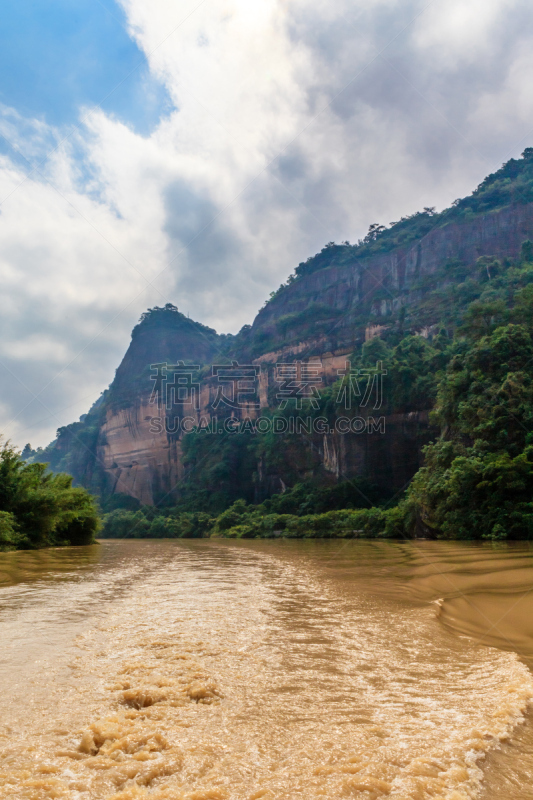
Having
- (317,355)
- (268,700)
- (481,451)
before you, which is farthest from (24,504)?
(317,355)

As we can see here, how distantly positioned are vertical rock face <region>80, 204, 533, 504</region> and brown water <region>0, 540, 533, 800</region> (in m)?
32.6

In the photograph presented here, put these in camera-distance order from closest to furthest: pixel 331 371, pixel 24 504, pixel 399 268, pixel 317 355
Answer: pixel 24 504
pixel 331 371
pixel 317 355
pixel 399 268

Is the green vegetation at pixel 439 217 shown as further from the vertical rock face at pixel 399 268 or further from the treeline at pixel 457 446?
the treeline at pixel 457 446

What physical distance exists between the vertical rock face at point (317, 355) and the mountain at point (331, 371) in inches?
6.7

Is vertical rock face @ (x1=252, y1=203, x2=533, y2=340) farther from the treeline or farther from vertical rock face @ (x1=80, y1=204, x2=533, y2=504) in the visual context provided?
the treeline

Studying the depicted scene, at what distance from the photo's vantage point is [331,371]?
52.8 meters

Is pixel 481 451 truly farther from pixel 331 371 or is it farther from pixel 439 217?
pixel 439 217

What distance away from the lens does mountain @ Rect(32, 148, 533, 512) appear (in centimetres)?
3709

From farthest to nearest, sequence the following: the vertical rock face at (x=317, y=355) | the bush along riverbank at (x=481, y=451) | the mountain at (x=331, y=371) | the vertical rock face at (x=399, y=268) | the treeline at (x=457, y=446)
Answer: the vertical rock face at (x=399, y=268) → the vertical rock face at (x=317, y=355) → the mountain at (x=331, y=371) → the treeline at (x=457, y=446) → the bush along riverbank at (x=481, y=451)

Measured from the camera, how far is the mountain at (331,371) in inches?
1460

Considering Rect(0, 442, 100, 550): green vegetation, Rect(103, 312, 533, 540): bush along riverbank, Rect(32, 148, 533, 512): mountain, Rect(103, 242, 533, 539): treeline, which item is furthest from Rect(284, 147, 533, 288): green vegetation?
Rect(0, 442, 100, 550): green vegetation

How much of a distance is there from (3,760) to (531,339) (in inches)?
835

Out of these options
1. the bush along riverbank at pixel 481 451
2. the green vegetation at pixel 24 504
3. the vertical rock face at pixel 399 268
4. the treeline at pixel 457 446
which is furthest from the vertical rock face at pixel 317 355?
the green vegetation at pixel 24 504

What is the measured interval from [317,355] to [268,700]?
5336cm
